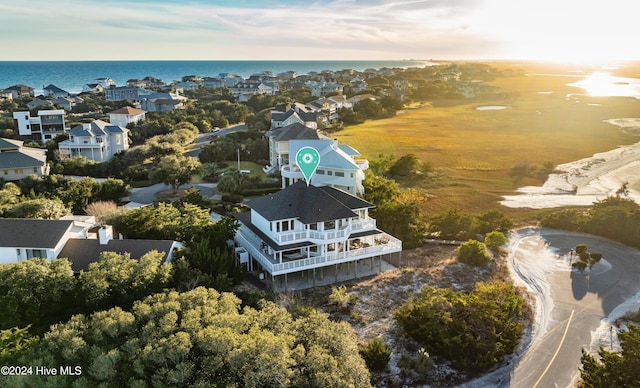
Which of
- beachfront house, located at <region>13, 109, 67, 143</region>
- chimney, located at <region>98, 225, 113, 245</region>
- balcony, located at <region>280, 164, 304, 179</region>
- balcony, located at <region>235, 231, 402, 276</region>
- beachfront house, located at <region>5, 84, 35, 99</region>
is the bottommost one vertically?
balcony, located at <region>235, 231, 402, 276</region>

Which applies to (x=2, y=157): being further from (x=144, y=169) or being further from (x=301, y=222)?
(x=301, y=222)

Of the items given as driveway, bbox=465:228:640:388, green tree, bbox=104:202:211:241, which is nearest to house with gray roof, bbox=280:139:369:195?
green tree, bbox=104:202:211:241

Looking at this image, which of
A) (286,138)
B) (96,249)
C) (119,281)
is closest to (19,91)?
(286,138)

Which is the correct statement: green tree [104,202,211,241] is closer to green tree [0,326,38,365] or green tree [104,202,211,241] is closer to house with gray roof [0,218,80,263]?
house with gray roof [0,218,80,263]

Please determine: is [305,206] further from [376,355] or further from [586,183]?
[586,183]

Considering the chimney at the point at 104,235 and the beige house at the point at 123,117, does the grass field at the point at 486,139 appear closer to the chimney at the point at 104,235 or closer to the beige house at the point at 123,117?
the chimney at the point at 104,235
